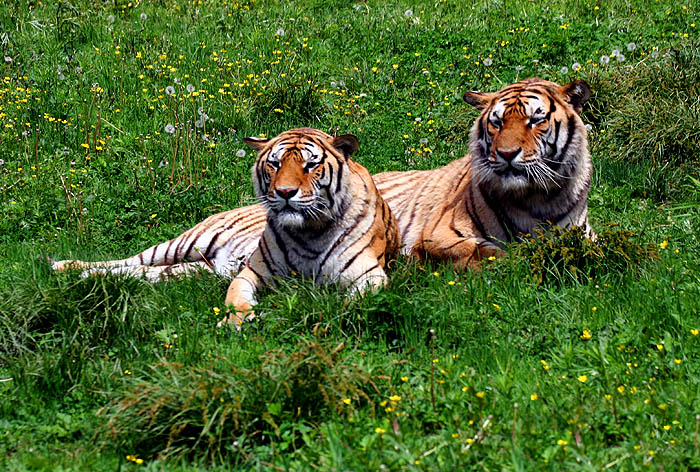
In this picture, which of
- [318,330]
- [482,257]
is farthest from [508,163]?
[318,330]

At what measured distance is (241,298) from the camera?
17.6 feet

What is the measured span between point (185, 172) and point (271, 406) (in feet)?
14.5

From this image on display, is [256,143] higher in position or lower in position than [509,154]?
lower

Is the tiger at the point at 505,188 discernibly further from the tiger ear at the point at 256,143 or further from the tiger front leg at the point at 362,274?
the tiger ear at the point at 256,143

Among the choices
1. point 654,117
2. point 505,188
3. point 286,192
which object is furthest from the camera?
point 654,117

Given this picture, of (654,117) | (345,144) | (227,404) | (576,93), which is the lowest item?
(227,404)

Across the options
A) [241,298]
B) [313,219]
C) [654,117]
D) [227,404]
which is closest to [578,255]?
→ [313,219]

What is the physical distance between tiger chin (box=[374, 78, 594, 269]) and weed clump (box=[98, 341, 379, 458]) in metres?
2.01

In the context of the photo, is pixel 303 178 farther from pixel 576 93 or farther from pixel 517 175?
pixel 576 93

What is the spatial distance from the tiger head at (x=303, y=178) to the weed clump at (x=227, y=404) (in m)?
1.43

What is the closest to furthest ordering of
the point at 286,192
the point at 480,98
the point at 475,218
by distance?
1. the point at 286,192
2. the point at 475,218
3. the point at 480,98

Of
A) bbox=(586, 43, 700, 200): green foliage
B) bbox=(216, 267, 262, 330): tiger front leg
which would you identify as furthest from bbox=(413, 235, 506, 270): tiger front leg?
bbox=(586, 43, 700, 200): green foliage

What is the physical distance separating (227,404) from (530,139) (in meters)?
2.86

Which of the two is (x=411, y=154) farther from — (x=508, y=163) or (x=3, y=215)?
(x=3, y=215)
